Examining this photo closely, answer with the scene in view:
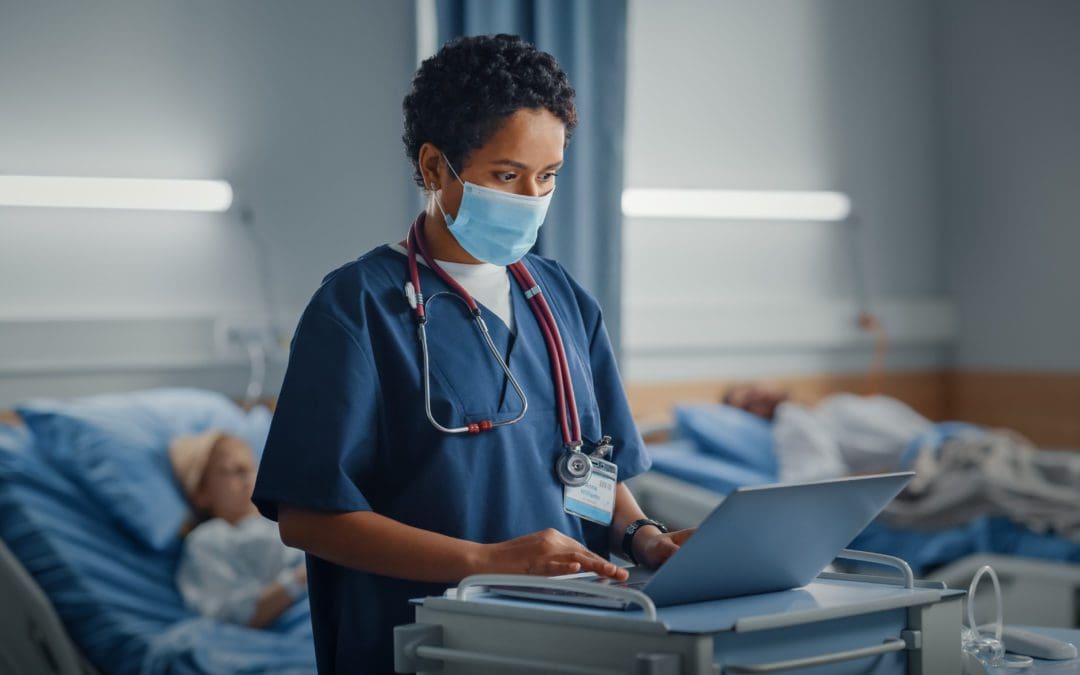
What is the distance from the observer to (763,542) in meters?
1.03

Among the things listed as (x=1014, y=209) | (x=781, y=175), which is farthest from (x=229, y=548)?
(x=1014, y=209)

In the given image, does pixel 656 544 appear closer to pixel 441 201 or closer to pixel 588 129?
pixel 441 201

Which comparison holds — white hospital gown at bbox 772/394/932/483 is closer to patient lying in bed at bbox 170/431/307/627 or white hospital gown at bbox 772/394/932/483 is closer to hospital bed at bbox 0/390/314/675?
patient lying in bed at bbox 170/431/307/627

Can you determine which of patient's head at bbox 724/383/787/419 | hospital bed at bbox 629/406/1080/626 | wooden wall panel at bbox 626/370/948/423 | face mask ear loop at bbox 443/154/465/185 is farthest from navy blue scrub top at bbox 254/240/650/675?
patient's head at bbox 724/383/787/419

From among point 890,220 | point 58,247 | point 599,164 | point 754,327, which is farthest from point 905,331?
point 58,247

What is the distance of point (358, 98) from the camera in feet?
11.9

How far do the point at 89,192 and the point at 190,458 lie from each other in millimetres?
825

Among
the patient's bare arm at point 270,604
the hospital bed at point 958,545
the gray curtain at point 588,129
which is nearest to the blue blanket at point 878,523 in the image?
the hospital bed at point 958,545

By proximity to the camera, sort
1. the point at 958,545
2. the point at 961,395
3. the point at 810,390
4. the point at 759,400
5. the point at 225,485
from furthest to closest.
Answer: the point at 961,395 < the point at 810,390 < the point at 759,400 < the point at 958,545 < the point at 225,485

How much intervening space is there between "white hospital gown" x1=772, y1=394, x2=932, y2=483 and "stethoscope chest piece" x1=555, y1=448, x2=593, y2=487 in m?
2.17

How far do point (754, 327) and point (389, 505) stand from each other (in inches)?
124

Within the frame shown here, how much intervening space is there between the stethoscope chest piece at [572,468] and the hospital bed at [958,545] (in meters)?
1.67

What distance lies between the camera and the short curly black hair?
138 cm

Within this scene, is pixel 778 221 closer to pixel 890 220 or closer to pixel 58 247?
pixel 890 220
